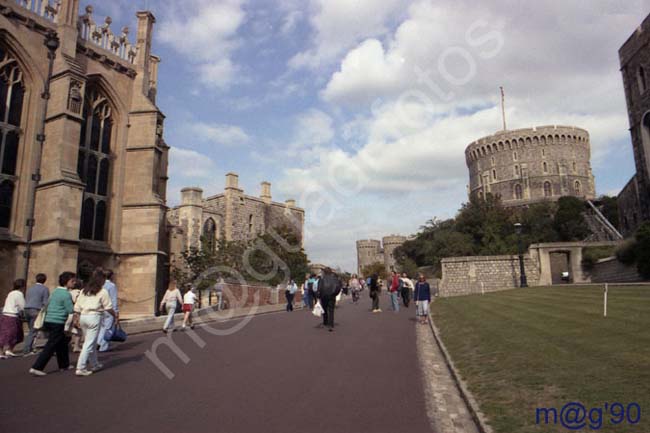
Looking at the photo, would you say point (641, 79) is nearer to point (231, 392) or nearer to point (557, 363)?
point (557, 363)

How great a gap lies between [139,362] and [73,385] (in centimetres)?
197

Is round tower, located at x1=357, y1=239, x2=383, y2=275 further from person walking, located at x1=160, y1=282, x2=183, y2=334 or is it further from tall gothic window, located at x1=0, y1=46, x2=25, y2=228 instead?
person walking, located at x1=160, y1=282, x2=183, y2=334

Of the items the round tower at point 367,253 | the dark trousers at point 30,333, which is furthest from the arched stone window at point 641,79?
the round tower at point 367,253

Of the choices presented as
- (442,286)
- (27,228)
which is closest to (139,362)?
(27,228)

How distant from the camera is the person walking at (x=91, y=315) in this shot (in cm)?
744

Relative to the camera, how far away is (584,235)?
52.1 meters

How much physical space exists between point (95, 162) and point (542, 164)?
75764mm

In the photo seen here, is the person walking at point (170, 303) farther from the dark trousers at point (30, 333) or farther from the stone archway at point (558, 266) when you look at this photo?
the stone archway at point (558, 266)

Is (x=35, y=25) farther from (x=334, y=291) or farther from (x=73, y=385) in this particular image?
(x=73, y=385)

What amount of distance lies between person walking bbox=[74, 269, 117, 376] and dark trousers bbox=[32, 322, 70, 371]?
1.24 ft

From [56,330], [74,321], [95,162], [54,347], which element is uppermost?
[95,162]

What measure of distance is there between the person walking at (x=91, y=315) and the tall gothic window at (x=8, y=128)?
1330 cm

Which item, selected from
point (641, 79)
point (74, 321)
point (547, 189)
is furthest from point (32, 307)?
point (547, 189)

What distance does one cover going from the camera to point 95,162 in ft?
71.5
